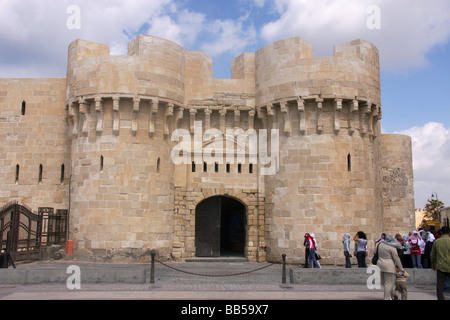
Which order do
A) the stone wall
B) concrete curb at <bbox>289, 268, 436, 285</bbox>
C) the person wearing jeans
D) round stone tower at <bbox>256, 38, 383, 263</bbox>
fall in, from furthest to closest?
the stone wall → round stone tower at <bbox>256, 38, 383, 263</bbox> → concrete curb at <bbox>289, 268, 436, 285</bbox> → the person wearing jeans

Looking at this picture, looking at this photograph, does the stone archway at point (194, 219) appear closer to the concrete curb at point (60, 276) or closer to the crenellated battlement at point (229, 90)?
the crenellated battlement at point (229, 90)

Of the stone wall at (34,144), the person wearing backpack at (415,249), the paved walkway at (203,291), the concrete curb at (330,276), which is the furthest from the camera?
the stone wall at (34,144)

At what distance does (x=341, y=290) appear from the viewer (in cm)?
1023

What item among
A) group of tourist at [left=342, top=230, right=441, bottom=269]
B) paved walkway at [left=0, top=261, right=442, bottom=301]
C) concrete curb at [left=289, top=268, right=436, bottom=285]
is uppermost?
group of tourist at [left=342, top=230, right=441, bottom=269]

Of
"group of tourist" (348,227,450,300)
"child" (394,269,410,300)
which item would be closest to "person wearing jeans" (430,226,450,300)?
"group of tourist" (348,227,450,300)

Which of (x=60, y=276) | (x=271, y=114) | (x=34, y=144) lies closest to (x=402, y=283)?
(x=60, y=276)

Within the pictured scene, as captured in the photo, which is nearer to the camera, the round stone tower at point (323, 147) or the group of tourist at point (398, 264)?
the group of tourist at point (398, 264)

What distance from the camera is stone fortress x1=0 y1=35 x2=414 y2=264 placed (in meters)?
16.2

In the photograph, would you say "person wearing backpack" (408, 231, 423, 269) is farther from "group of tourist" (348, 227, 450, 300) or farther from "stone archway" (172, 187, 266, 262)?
"stone archway" (172, 187, 266, 262)

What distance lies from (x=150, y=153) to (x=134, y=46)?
4532mm

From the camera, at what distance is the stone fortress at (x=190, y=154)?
1616 cm

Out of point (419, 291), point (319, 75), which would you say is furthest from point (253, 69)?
point (419, 291)

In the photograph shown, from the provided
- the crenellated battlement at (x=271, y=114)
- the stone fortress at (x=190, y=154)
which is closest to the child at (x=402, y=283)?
the stone fortress at (x=190, y=154)

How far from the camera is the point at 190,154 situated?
18.0 m
